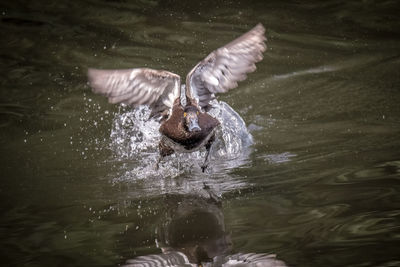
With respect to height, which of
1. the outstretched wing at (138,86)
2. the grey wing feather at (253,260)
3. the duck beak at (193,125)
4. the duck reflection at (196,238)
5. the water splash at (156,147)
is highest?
the outstretched wing at (138,86)

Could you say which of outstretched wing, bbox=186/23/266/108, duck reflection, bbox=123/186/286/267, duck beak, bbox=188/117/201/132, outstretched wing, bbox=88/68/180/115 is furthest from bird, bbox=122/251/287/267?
→ outstretched wing, bbox=186/23/266/108

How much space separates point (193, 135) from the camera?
5.90 meters

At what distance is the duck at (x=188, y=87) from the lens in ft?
Result: 18.2

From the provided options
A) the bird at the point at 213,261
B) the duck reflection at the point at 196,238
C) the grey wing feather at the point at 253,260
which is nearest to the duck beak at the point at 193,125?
the duck reflection at the point at 196,238

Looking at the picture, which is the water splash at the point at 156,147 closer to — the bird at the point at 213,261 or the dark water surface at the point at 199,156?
the dark water surface at the point at 199,156

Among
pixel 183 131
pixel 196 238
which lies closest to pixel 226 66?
pixel 183 131

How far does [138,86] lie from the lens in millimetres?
5828

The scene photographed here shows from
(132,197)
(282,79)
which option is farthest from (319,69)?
(132,197)

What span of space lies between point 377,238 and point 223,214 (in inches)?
45.6

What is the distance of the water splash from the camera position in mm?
6027

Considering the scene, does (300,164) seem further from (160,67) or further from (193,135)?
(160,67)

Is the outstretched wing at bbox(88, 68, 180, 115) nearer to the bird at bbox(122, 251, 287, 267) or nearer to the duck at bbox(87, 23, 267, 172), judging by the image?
the duck at bbox(87, 23, 267, 172)

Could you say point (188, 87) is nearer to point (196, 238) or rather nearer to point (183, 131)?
point (183, 131)

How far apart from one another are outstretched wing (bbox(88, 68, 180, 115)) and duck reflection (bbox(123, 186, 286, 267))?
111 centimetres
